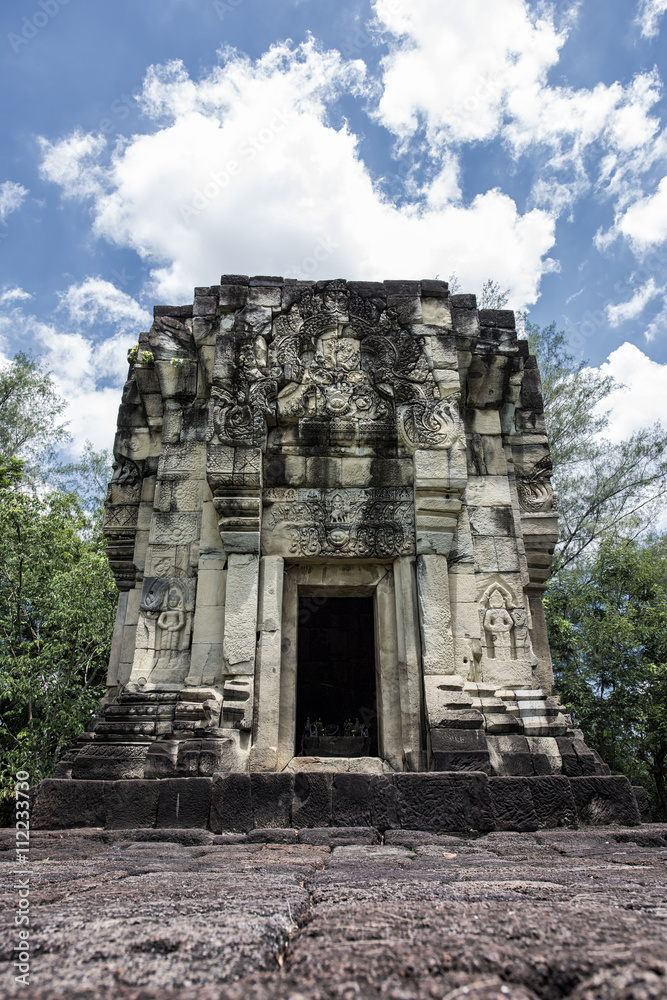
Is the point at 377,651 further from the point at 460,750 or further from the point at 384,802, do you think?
the point at 384,802

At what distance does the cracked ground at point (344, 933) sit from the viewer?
1.33 m

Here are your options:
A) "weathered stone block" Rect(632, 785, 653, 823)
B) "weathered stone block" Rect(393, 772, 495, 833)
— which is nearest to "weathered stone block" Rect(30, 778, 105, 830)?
"weathered stone block" Rect(393, 772, 495, 833)

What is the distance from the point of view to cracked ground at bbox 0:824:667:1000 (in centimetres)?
133

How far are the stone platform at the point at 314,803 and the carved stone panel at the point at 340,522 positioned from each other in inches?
101

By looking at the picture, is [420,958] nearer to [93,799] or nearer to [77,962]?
[77,962]

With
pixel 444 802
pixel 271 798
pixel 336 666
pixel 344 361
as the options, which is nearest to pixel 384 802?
pixel 444 802

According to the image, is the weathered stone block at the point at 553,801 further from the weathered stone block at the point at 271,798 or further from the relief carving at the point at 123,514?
the relief carving at the point at 123,514

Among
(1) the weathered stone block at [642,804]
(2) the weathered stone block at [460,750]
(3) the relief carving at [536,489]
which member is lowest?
(1) the weathered stone block at [642,804]

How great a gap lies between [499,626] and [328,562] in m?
2.05

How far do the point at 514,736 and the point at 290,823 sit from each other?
2.49m

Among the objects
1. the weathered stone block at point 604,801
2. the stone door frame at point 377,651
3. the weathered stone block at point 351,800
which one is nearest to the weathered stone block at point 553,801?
the weathered stone block at point 604,801

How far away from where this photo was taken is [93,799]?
550cm

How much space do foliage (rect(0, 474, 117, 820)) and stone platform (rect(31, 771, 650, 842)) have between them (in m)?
7.08

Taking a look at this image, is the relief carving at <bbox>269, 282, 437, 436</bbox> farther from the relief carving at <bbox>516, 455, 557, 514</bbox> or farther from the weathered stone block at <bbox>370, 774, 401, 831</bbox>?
the weathered stone block at <bbox>370, 774, 401, 831</bbox>
